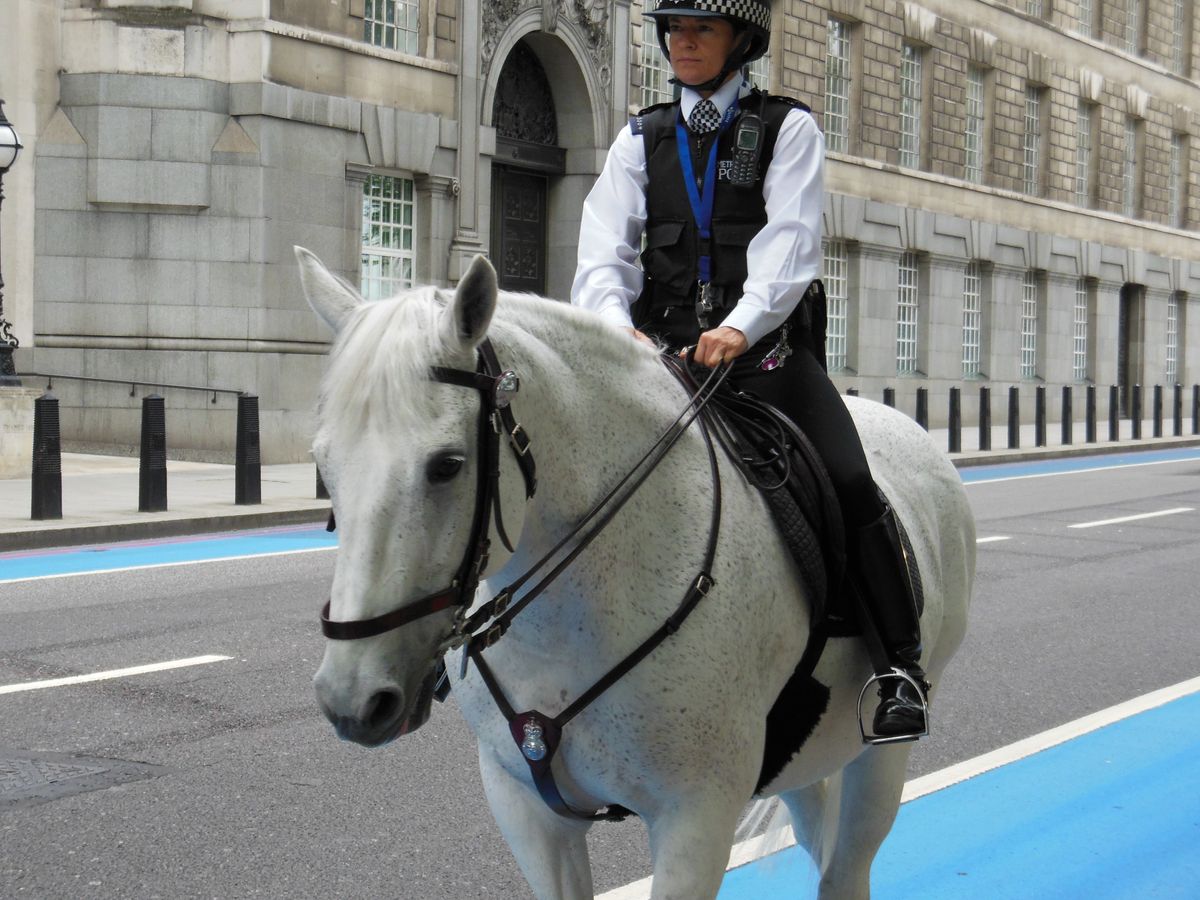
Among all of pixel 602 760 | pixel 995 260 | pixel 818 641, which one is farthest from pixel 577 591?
pixel 995 260

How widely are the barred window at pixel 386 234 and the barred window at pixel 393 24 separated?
208 centimetres

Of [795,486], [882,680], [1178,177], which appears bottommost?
[882,680]

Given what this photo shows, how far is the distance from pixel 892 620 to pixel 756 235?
982mm

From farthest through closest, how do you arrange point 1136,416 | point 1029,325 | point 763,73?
point 1029,325 → point 1136,416 → point 763,73

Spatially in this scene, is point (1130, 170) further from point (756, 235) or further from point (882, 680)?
point (882, 680)

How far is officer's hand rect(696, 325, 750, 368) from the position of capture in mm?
3572

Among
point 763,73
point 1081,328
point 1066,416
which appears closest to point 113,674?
point 1066,416

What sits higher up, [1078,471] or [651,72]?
[651,72]

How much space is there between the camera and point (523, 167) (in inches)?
1066

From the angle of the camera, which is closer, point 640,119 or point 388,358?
point 388,358

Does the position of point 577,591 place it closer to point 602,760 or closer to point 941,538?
point 602,760

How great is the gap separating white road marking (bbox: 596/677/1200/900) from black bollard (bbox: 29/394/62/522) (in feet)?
33.4

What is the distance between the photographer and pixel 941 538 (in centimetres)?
460

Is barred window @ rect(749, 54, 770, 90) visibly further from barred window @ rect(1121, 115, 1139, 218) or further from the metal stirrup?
the metal stirrup
